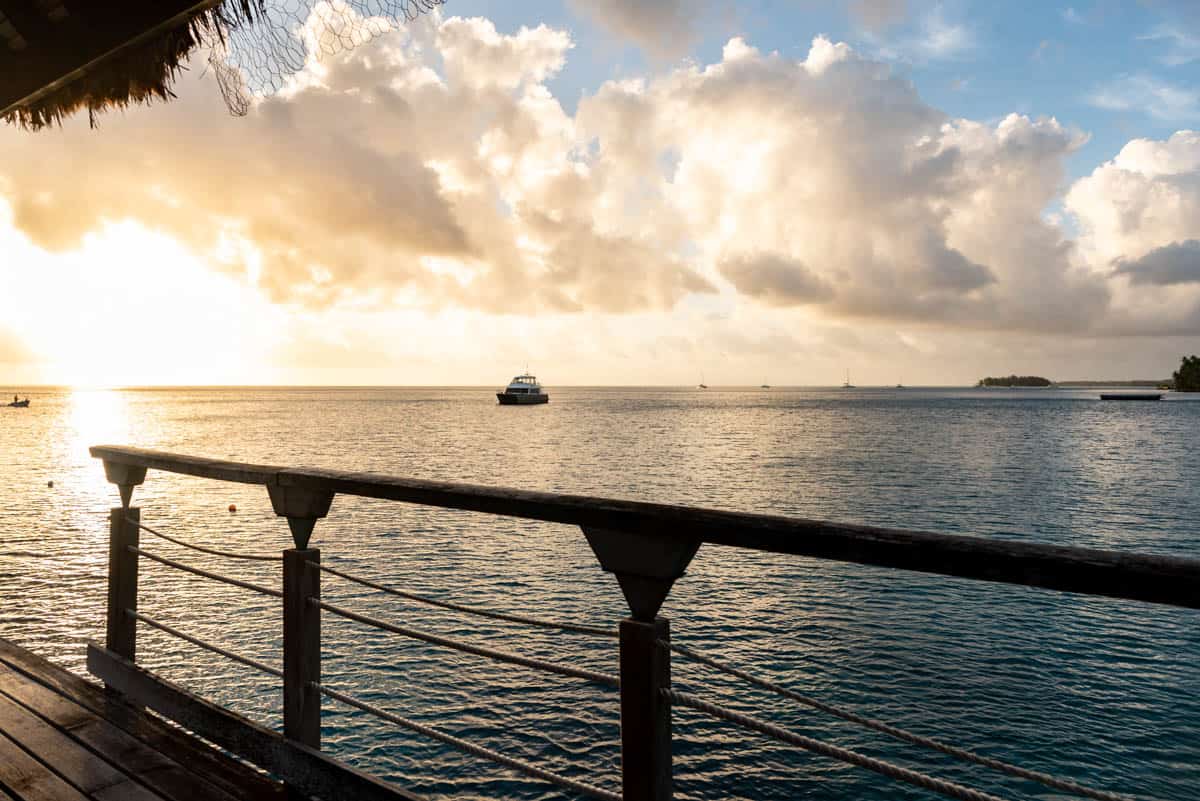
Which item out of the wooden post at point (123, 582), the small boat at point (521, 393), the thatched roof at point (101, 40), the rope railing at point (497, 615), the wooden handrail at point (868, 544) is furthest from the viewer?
the small boat at point (521, 393)

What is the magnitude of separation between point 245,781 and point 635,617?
77.7 inches

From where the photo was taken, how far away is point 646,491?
32438mm

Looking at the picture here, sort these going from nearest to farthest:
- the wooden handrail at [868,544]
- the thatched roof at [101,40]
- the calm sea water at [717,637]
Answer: the wooden handrail at [868,544]
the thatched roof at [101,40]
the calm sea water at [717,637]

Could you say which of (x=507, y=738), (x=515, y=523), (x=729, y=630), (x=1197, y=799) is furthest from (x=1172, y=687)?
(x=515, y=523)

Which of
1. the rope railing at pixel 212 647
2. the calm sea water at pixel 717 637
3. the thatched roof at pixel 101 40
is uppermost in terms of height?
the thatched roof at pixel 101 40

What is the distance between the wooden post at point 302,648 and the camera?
2941mm

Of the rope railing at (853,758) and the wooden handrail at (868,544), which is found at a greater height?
the wooden handrail at (868,544)

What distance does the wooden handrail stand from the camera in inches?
50.8

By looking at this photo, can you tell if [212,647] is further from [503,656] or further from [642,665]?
[642,665]

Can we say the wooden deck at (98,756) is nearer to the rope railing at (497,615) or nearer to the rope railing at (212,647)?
the rope railing at (212,647)

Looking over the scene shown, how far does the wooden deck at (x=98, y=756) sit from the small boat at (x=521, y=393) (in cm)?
13336

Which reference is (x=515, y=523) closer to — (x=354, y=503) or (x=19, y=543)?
(x=354, y=503)

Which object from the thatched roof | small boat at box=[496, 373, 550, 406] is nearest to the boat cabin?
small boat at box=[496, 373, 550, 406]

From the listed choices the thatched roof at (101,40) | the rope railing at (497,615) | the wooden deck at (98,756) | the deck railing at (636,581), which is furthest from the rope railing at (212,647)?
the thatched roof at (101,40)
